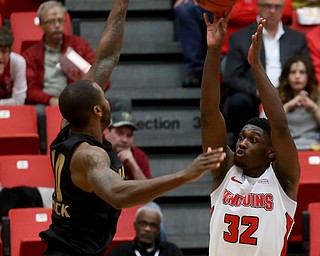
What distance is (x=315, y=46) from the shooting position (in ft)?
28.7

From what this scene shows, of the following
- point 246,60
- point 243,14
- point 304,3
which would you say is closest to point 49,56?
point 246,60

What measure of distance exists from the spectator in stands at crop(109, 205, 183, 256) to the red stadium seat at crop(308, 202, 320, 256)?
34.5 inches

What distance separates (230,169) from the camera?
5441 millimetres

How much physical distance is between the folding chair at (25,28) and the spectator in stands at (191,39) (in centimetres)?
98

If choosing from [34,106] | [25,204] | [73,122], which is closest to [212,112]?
[73,122]

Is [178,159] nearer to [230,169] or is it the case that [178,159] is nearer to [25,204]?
[25,204]

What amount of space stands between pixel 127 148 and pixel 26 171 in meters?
0.73

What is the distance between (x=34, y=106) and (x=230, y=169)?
9.48 ft

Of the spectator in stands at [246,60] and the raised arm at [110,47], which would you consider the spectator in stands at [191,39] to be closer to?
the spectator in stands at [246,60]

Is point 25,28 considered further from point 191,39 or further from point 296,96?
point 296,96

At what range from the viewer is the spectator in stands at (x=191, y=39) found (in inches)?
343

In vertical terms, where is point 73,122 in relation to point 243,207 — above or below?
above

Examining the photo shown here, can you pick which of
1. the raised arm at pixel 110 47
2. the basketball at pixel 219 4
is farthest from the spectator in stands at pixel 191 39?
the basketball at pixel 219 4

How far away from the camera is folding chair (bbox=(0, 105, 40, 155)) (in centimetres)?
776
